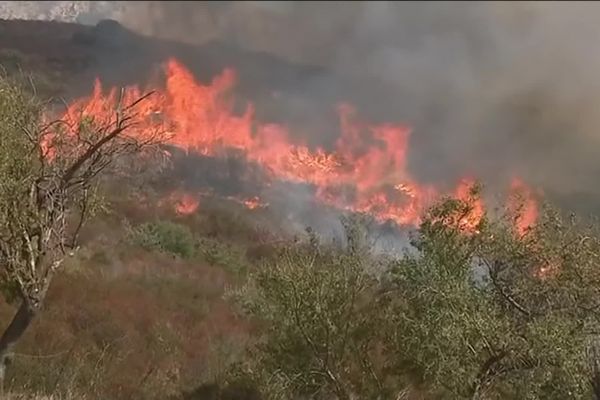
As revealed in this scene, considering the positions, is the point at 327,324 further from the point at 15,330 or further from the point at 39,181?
the point at 39,181

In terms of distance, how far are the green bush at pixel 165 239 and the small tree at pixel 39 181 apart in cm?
2451

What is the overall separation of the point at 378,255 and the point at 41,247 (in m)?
6.72

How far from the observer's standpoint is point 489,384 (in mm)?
13188

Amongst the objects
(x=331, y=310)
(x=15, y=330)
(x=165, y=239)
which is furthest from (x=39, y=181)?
(x=165, y=239)

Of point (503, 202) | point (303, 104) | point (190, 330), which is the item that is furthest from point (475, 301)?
point (303, 104)

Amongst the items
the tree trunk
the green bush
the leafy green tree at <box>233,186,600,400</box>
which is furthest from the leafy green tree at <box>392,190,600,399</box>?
the green bush

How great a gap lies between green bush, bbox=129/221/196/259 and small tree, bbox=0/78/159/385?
24.5 meters

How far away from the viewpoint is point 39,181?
13305 millimetres

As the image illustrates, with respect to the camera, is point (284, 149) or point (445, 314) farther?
point (284, 149)

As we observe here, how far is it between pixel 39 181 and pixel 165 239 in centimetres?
2795

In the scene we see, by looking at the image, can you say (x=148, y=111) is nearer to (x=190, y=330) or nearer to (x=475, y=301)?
(x=475, y=301)

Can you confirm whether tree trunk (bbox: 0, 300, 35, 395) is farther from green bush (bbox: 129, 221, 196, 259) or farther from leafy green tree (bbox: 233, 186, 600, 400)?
green bush (bbox: 129, 221, 196, 259)

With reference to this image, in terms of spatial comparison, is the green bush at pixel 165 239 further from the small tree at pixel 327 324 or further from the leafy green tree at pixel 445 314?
the small tree at pixel 327 324

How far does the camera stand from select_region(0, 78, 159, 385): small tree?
13.0 m
